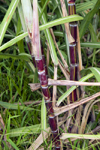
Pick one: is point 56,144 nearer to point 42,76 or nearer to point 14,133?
point 14,133

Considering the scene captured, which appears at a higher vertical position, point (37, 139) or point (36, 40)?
point (36, 40)

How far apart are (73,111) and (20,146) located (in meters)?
0.26

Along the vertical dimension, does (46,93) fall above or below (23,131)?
above

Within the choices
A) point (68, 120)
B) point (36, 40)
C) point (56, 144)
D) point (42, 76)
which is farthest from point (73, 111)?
point (36, 40)

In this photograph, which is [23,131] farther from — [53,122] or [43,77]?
[43,77]

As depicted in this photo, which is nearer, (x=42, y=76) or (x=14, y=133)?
(x=42, y=76)

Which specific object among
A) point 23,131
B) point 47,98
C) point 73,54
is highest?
point 73,54

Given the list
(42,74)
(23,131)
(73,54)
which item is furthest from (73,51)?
(23,131)

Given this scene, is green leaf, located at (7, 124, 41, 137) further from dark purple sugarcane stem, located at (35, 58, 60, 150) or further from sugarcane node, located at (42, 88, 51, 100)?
sugarcane node, located at (42, 88, 51, 100)

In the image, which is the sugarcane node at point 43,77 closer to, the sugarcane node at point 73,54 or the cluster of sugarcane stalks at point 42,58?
the cluster of sugarcane stalks at point 42,58

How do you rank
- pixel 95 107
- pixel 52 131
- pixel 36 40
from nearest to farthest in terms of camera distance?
pixel 36 40 < pixel 52 131 < pixel 95 107

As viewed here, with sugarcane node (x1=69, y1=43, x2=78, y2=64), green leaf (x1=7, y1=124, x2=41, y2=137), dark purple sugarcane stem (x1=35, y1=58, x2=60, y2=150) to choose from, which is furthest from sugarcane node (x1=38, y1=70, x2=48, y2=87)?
green leaf (x1=7, y1=124, x2=41, y2=137)

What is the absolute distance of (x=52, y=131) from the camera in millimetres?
695

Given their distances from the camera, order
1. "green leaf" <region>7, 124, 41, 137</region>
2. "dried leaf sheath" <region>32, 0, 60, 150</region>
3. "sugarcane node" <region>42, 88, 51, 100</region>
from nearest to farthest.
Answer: "dried leaf sheath" <region>32, 0, 60, 150</region>
"sugarcane node" <region>42, 88, 51, 100</region>
"green leaf" <region>7, 124, 41, 137</region>
